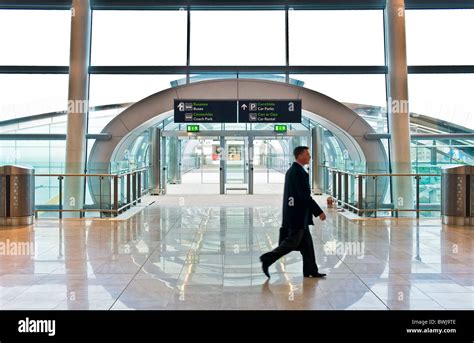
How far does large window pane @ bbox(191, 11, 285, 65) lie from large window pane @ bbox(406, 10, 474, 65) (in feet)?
13.4

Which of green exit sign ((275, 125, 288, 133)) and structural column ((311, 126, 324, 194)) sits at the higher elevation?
green exit sign ((275, 125, 288, 133))

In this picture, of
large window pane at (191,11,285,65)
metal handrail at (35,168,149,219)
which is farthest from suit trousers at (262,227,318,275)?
large window pane at (191,11,285,65)

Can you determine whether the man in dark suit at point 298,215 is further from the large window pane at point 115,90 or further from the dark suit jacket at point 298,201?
the large window pane at point 115,90

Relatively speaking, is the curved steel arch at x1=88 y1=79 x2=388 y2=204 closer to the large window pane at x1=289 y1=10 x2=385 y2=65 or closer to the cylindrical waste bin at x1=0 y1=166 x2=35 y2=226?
the large window pane at x1=289 y1=10 x2=385 y2=65

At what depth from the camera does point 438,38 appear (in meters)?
17.0

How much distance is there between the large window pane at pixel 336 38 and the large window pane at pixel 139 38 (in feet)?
11.9

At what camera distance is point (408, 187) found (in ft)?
48.8

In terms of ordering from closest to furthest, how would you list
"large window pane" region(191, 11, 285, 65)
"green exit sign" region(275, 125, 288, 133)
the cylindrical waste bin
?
the cylindrical waste bin, "large window pane" region(191, 11, 285, 65), "green exit sign" region(275, 125, 288, 133)

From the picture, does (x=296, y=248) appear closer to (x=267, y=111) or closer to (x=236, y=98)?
(x=267, y=111)

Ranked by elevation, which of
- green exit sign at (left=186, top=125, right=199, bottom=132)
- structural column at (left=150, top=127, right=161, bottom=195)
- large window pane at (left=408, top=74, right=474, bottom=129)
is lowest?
structural column at (left=150, top=127, right=161, bottom=195)

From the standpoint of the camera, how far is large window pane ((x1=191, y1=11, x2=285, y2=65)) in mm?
16938

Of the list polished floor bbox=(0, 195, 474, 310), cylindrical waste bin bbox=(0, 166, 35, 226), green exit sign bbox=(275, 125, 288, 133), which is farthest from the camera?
green exit sign bbox=(275, 125, 288, 133)

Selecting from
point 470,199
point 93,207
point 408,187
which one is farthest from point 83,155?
point 470,199

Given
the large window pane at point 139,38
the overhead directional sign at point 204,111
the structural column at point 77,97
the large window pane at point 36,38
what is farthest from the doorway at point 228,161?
the large window pane at point 36,38
